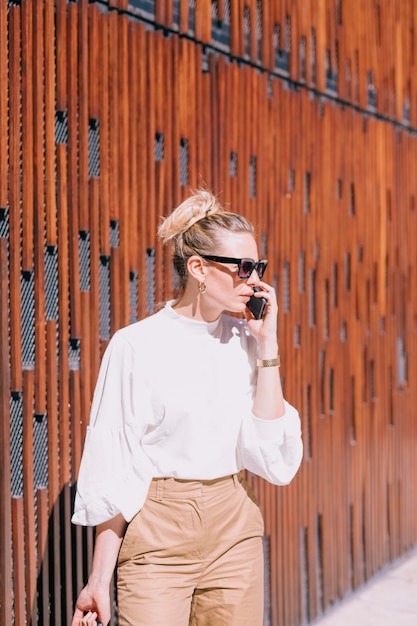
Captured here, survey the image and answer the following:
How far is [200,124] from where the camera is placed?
372cm

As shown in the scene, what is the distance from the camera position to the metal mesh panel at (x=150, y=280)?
351cm

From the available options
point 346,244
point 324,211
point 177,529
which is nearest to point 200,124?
point 324,211

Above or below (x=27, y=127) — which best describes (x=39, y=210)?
below

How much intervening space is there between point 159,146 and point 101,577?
190 centimetres

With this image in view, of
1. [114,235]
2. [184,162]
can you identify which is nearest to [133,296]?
[114,235]

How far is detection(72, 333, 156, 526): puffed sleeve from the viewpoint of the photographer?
7.66 ft

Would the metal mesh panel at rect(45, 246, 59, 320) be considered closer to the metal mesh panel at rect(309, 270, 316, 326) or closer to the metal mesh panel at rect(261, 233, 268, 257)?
the metal mesh panel at rect(261, 233, 268, 257)

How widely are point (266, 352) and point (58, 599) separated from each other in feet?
4.41

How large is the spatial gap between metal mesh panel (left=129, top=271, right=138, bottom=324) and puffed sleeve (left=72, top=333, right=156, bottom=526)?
1.05m

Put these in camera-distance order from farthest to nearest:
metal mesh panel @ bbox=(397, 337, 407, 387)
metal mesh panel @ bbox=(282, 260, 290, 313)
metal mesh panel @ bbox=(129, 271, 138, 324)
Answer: metal mesh panel @ bbox=(397, 337, 407, 387), metal mesh panel @ bbox=(282, 260, 290, 313), metal mesh panel @ bbox=(129, 271, 138, 324)

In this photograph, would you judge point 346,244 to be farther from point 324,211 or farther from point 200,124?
point 200,124

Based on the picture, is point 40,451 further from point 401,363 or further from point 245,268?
point 401,363

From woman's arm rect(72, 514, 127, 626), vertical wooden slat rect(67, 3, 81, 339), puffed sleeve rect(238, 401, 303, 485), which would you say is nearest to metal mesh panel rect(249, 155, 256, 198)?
vertical wooden slat rect(67, 3, 81, 339)

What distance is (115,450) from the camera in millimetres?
2346
